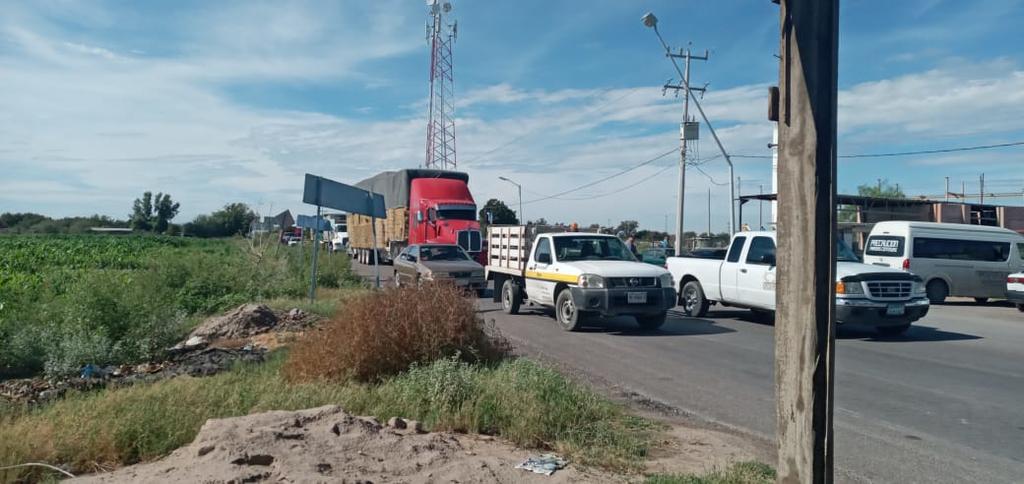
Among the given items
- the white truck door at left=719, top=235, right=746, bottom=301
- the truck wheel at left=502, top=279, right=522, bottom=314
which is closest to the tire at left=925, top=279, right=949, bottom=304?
the white truck door at left=719, top=235, right=746, bottom=301

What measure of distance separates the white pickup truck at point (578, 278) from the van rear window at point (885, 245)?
34.1 ft

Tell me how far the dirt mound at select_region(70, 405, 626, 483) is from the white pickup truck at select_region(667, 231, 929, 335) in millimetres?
6987

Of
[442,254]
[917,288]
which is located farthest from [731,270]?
[442,254]

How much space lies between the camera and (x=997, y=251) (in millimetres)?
21766

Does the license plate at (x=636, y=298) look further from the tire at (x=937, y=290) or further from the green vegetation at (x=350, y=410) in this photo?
the tire at (x=937, y=290)

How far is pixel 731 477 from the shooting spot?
481 cm

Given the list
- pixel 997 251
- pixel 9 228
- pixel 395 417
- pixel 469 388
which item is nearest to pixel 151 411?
pixel 395 417

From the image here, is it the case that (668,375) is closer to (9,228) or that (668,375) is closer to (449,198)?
(449,198)

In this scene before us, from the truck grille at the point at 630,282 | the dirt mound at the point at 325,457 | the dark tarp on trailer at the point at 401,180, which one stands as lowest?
the dirt mound at the point at 325,457

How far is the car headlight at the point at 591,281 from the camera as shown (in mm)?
13344

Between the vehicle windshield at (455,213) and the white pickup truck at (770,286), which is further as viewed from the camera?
the vehicle windshield at (455,213)

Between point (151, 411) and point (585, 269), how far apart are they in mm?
8909

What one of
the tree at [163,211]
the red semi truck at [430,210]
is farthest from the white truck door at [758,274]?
the tree at [163,211]

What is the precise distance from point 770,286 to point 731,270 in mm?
1194
